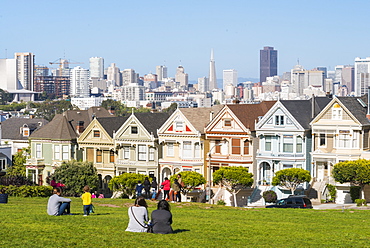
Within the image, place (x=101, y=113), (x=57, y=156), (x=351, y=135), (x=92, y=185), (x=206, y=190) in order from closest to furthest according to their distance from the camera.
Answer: (x=351, y=135)
(x=206, y=190)
(x=92, y=185)
(x=57, y=156)
(x=101, y=113)

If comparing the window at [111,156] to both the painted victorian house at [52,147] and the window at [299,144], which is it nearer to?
the painted victorian house at [52,147]

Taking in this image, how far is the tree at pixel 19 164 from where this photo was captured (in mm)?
74562

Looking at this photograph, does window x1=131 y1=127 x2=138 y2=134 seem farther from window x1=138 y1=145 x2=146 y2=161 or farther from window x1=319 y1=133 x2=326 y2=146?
window x1=319 y1=133 x2=326 y2=146

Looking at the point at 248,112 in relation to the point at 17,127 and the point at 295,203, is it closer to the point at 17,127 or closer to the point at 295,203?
the point at 295,203

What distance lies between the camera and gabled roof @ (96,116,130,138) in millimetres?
69000

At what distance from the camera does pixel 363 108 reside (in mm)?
59719

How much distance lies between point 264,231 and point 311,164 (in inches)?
1263

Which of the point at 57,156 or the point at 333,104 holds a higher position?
the point at 333,104

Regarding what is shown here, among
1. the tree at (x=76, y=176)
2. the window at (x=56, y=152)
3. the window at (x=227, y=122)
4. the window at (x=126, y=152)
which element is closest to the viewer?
the window at (x=227, y=122)

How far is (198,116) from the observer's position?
67000 mm

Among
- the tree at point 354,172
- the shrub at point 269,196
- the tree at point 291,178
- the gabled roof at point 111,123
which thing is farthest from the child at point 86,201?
the gabled roof at point 111,123

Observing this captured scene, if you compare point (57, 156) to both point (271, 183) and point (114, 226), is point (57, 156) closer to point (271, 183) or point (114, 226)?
point (271, 183)

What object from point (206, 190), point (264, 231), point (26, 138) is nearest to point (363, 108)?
point (206, 190)

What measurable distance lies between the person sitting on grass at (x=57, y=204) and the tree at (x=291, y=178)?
28.5 m
